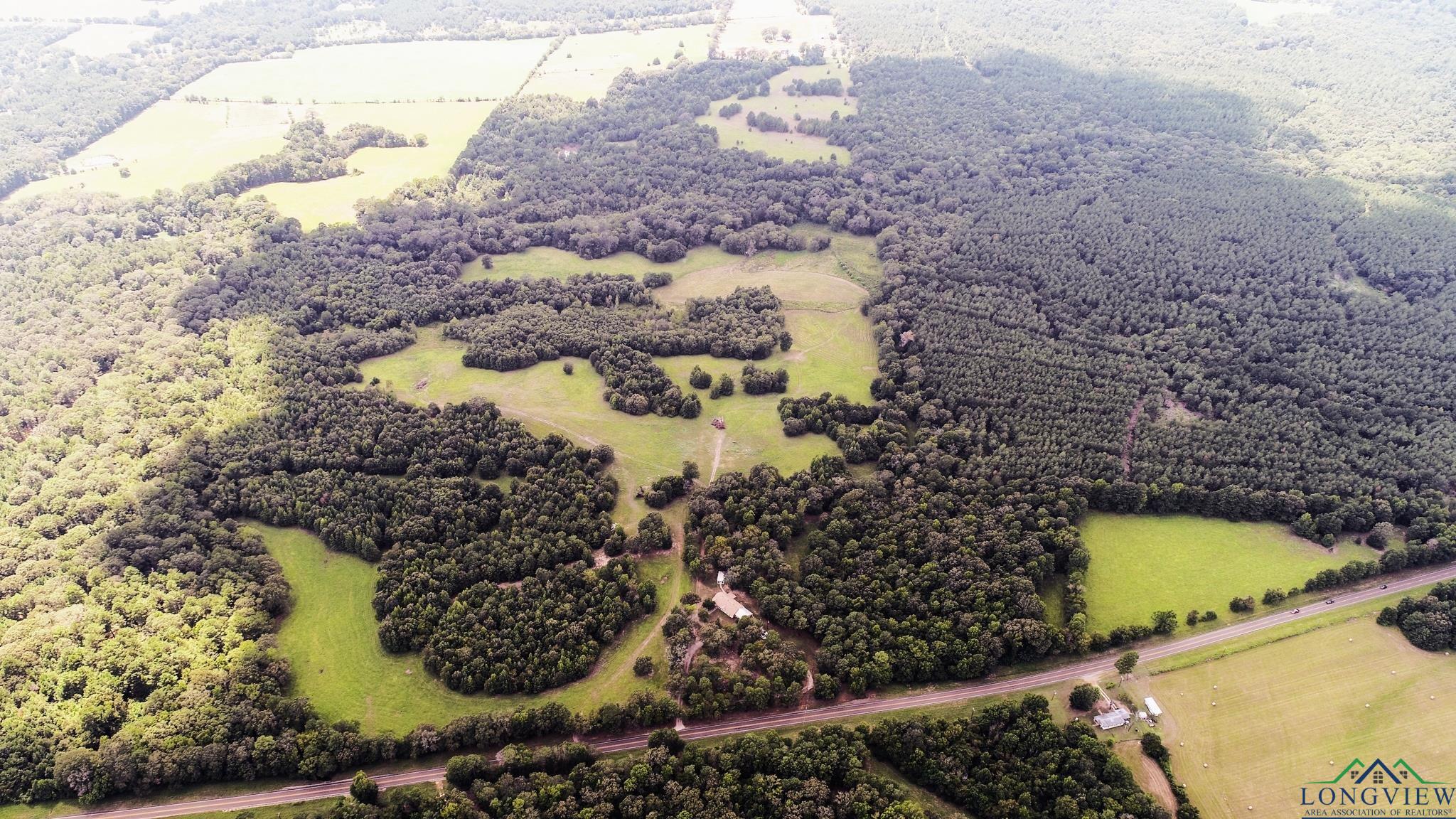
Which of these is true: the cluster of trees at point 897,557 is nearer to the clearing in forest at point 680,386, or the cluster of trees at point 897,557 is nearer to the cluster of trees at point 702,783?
the clearing in forest at point 680,386

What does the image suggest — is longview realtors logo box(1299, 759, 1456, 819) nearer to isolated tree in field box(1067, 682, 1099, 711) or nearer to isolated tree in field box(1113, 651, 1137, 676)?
isolated tree in field box(1113, 651, 1137, 676)

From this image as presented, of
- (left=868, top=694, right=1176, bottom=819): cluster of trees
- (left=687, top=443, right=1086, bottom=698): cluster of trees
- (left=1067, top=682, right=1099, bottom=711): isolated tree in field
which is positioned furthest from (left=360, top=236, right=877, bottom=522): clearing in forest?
(left=1067, top=682, right=1099, bottom=711): isolated tree in field

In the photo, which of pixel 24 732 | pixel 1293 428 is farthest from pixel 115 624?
pixel 1293 428

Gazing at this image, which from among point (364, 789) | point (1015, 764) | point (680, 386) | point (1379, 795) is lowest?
point (364, 789)

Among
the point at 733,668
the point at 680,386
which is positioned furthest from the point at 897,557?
the point at 680,386

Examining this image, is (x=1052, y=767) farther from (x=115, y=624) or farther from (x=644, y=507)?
(x=115, y=624)

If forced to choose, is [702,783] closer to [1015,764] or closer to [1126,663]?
[1015,764]

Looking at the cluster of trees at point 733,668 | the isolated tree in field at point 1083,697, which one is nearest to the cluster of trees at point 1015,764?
the isolated tree in field at point 1083,697
